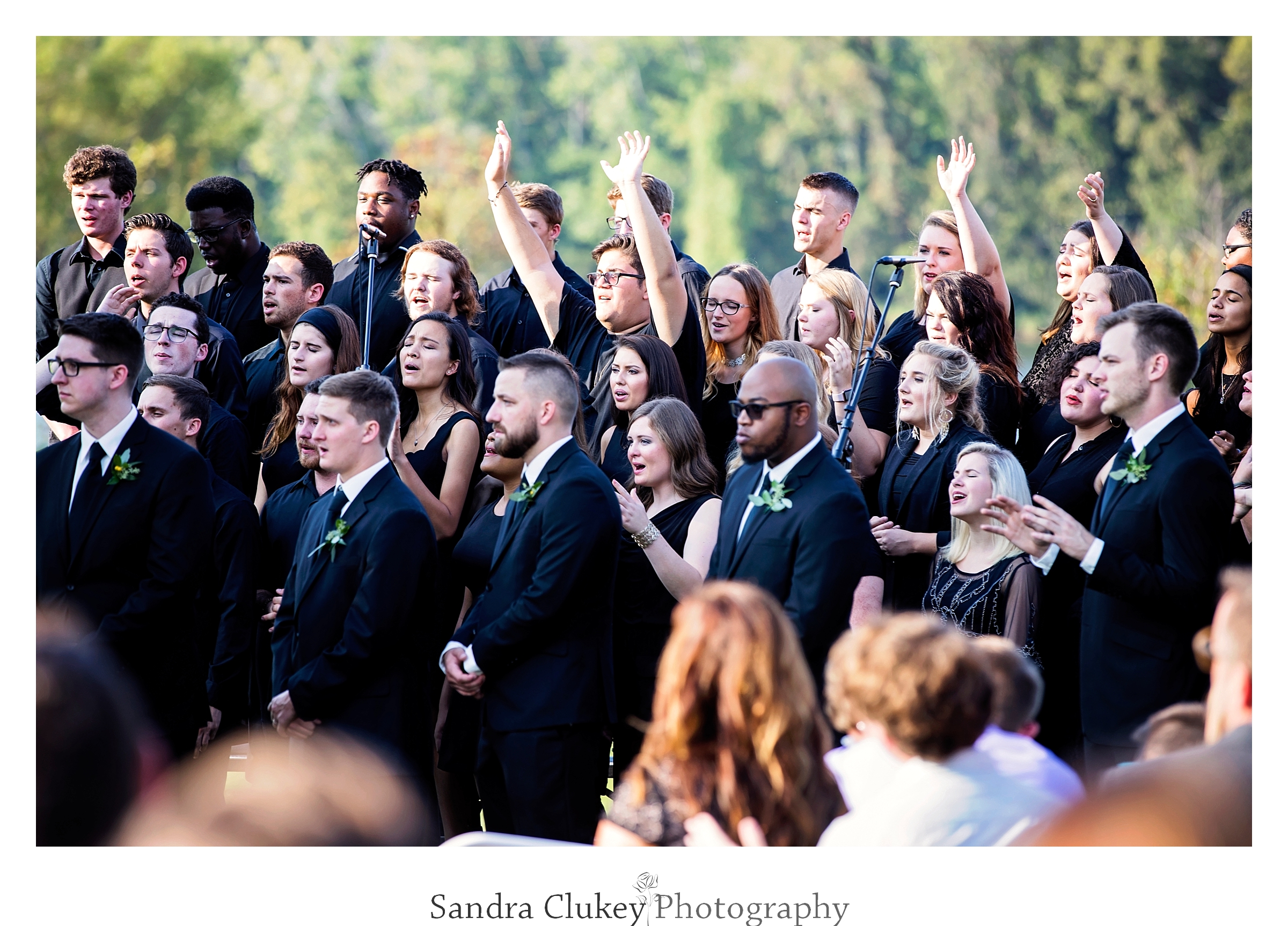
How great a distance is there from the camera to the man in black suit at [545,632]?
5156mm

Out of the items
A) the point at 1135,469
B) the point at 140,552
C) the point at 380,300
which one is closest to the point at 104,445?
the point at 140,552

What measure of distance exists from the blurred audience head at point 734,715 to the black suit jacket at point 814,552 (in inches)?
48.6

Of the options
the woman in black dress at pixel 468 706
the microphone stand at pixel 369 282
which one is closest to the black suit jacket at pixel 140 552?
the woman in black dress at pixel 468 706

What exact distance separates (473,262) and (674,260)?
3320cm

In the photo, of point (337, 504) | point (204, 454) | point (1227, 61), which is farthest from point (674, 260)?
point (1227, 61)

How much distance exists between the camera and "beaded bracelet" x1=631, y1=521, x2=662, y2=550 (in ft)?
17.7

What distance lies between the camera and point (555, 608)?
512 centimetres

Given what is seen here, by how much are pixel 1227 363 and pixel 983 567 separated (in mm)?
1682

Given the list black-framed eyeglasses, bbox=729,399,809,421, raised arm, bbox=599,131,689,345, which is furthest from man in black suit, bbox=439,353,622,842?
raised arm, bbox=599,131,689,345

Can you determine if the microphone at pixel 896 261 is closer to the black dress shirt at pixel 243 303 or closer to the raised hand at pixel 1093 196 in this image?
the raised hand at pixel 1093 196

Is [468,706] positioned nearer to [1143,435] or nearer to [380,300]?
[380,300]

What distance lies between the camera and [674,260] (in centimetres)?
613

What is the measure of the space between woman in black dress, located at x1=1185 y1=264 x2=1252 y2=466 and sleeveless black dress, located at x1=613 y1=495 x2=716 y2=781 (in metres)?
2.16
